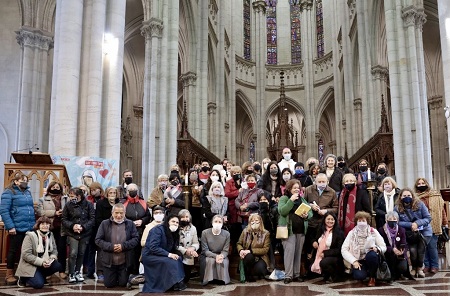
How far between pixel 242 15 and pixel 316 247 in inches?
1337

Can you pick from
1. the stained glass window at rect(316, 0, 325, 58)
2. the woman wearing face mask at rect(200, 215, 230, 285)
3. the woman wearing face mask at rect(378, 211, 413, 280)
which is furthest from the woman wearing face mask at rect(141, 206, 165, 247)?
the stained glass window at rect(316, 0, 325, 58)

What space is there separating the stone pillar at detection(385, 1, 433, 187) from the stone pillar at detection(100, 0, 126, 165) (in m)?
9.59

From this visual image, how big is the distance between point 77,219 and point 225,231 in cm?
242

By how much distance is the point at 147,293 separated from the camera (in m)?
6.89

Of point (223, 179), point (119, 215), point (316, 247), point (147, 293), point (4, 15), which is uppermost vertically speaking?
point (4, 15)

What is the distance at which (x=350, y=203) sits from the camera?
812 cm

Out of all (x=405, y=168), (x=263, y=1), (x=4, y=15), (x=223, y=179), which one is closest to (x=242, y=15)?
(x=263, y=1)

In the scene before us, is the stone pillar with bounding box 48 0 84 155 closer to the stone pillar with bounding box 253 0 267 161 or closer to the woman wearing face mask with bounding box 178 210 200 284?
the woman wearing face mask with bounding box 178 210 200 284

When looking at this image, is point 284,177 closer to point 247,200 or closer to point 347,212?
point 247,200

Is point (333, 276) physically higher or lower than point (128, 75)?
lower

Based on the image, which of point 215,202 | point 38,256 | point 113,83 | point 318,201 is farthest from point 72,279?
point 113,83

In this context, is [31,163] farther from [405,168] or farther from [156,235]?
[405,168]

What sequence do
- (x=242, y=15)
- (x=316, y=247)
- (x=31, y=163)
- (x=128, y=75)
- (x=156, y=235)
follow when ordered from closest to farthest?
(x=156, y=235) < (x=316, y=247) < (x=31, y=163) < (x=128, y=75) < (x=242, y=15)

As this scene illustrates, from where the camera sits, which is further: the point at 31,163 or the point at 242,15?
the point at 242,15
